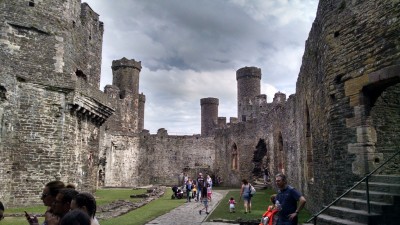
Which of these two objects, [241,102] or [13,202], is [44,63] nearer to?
[13,202]

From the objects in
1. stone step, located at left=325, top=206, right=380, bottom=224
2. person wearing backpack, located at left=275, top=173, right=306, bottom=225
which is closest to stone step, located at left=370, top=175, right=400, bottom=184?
stone step, located at left=325, top=206, right=380, bottom=224

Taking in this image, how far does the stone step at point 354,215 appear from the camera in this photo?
7.33 m

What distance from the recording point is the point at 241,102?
52656 millimetres

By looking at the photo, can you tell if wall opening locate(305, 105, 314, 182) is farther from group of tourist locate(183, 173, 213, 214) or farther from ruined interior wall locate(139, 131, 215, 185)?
ruined interior wall locate(139, 131, 215, 185)

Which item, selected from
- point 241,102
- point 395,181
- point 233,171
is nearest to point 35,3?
point 395,181

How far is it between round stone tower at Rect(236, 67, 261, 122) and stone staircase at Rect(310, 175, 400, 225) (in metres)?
42.5

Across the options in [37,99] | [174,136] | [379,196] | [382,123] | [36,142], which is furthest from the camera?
[174,136]

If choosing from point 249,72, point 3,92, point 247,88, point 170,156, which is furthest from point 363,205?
point 249,72

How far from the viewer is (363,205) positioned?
7.97 m

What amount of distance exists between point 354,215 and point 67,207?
5.74 m

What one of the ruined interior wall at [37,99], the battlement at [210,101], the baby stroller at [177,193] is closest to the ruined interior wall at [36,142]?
the ruined interior wall at [37,99]

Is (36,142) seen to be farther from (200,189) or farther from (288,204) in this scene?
(288,204)

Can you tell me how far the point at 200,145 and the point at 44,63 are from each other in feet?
85.0

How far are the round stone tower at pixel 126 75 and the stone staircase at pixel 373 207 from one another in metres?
37.2
